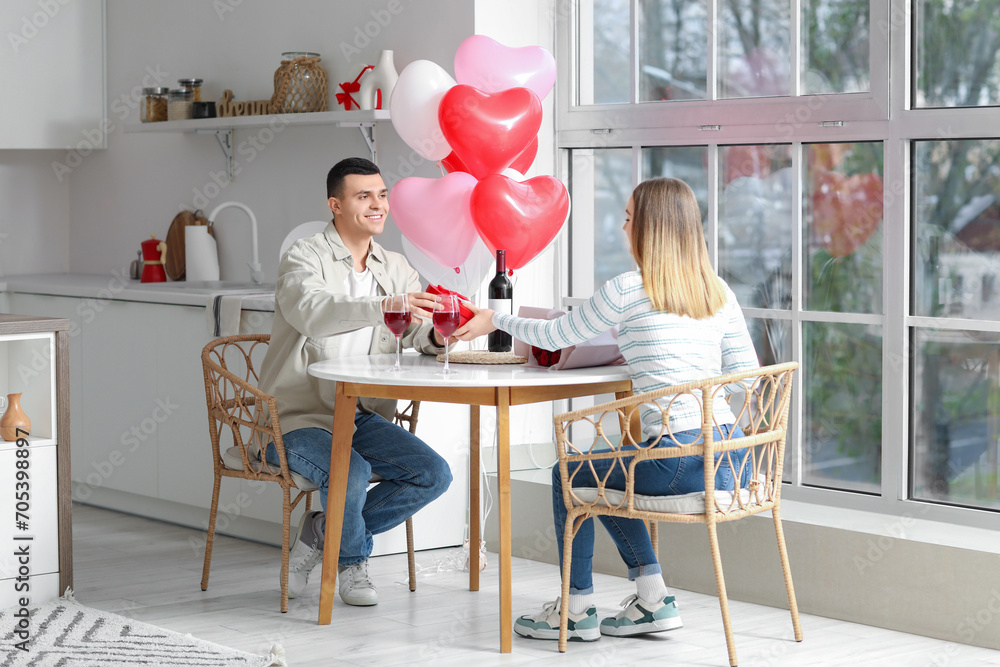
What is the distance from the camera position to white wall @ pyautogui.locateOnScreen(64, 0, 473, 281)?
4254mm

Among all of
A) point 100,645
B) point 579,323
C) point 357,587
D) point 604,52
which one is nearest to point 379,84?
point 604,52

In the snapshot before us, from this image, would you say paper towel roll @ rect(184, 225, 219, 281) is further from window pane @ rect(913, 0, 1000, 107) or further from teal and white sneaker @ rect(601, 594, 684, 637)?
window pane @ rect(913, 0, 1000, 107)

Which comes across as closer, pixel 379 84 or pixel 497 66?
pixel 497 66

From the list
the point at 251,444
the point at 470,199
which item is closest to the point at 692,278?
the point at 470,199

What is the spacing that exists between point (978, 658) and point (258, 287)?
283cm

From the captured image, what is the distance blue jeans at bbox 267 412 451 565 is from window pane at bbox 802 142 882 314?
118 cm

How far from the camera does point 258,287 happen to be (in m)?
4.68

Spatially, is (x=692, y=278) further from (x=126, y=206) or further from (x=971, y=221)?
(x=126, y=206)

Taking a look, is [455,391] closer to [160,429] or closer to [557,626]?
[557,626]

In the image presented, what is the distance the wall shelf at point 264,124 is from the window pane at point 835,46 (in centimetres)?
133

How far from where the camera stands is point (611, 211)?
13.5 feet

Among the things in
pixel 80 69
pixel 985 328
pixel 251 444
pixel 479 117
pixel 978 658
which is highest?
pixel 80 69

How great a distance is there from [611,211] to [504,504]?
59.6 inches

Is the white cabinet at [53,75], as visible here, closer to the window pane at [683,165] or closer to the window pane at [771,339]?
the window pane at [683,165]
